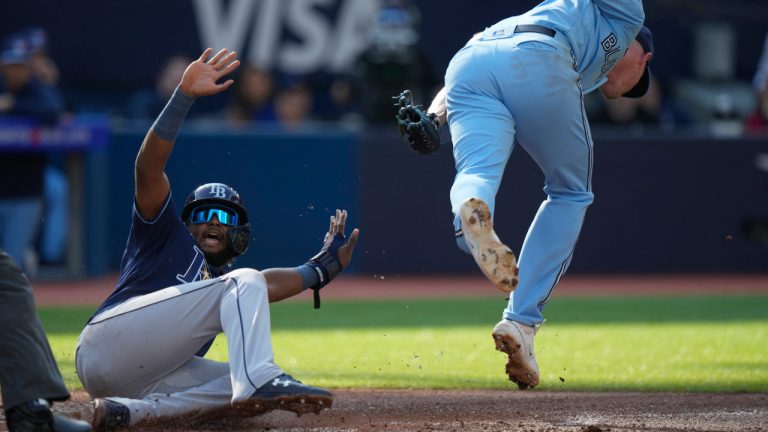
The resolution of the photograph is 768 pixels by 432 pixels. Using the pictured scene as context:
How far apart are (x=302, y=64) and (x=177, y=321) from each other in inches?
405

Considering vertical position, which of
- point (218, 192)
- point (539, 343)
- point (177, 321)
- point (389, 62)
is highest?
point (389, 62)

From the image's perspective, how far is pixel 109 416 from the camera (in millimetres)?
4508

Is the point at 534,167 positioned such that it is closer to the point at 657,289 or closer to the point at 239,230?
the point at 657,289

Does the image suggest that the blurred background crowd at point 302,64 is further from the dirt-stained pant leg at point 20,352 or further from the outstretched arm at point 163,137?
the dirt-stained pant leg at point 20,352

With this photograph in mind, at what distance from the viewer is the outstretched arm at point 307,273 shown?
4812 millimetres

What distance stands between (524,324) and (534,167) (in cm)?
694

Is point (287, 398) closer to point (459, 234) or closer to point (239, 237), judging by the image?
point (459, 234)

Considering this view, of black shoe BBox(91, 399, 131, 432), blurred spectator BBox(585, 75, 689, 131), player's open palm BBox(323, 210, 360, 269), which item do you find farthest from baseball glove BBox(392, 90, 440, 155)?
A: blurred spectator BBox(585, 75, 689, 131)

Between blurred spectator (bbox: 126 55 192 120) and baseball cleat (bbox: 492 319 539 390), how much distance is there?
762 centimetres

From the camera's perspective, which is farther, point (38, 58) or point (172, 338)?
point (38, 58)

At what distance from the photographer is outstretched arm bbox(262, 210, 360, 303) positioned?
189 inches

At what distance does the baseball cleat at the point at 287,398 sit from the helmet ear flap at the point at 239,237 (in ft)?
3.21

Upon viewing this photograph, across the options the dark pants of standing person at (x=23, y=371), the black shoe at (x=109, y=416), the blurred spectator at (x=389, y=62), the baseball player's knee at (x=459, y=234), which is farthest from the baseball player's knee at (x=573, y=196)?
the blurred spectator at (x=389, y=62)

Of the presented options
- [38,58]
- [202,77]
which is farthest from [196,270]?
[38,58]
